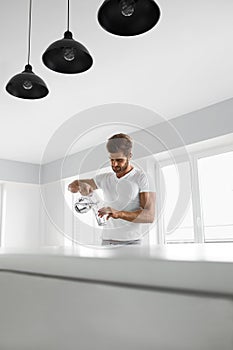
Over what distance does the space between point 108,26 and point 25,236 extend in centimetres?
A: 412

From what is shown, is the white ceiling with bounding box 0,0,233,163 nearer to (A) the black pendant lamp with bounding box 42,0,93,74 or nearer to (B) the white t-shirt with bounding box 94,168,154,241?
(A) the black pendant lamp with bounding box 42,0,93,74

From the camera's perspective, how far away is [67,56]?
4.42 feet

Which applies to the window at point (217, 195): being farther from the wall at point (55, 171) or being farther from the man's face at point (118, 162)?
the man's face at point (118, 162)

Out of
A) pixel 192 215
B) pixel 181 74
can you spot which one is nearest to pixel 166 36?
pixel 181 74

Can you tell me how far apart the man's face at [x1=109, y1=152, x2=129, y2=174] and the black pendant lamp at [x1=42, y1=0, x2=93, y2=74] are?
3.56ft

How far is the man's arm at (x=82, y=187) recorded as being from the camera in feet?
1.13

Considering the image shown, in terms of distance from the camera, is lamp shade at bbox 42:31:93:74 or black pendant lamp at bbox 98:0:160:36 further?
lamp shade at bbox 42:31:93:74

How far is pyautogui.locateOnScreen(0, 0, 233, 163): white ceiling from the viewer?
1.84m

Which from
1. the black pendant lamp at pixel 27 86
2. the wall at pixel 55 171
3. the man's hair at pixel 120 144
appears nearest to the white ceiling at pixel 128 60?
the wall at pixel 55 171

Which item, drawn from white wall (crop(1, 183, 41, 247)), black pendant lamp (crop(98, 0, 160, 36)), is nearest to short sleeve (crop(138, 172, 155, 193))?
black pendant lamp (crop(98, 0, 160, 36))

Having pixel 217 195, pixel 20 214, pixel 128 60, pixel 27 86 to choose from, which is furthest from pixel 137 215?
pixel 20 214

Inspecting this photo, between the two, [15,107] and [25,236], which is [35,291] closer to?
[15,107]

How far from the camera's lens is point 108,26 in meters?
1.11

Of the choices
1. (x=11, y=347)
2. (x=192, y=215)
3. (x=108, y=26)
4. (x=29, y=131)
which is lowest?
(x=11, y=347)
